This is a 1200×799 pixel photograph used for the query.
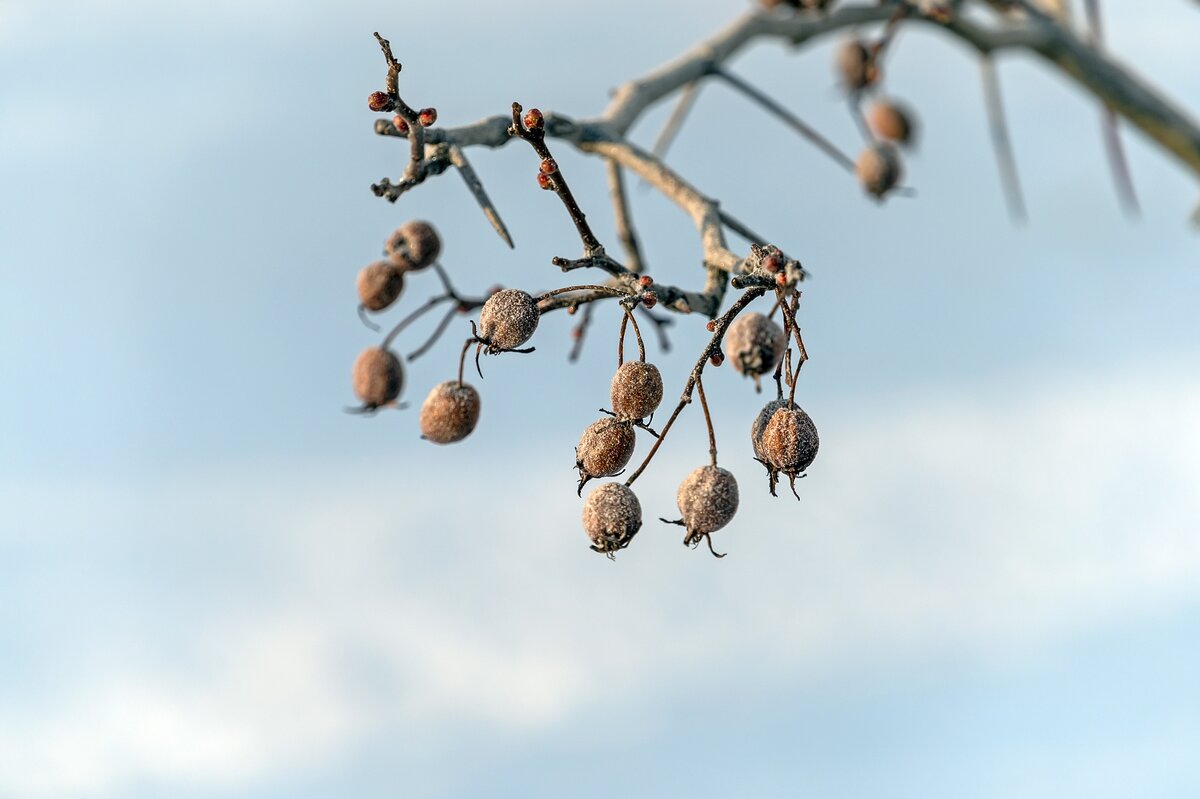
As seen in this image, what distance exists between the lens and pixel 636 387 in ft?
8.32

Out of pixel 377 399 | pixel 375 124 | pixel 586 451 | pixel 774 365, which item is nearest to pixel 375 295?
pixel 377 399

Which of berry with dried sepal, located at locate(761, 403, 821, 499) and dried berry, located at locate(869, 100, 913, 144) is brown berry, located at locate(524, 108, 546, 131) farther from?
dried berry, located at locate(869, 100, 913, 144)

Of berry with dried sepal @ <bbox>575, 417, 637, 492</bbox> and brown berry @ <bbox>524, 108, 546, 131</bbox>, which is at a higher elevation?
brown berry @ <bbox>524, 108, 546, 131</bbox>

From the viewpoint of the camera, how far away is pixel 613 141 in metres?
3.27

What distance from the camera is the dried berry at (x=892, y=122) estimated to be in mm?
4734

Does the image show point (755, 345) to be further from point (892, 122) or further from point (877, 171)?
point (892, 122)

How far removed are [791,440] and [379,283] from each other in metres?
1.23

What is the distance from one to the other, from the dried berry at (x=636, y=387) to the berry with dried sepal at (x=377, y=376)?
1.00 metres

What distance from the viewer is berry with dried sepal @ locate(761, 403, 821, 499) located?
252 centimetres

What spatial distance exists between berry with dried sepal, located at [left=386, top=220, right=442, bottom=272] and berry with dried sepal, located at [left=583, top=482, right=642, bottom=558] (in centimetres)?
85

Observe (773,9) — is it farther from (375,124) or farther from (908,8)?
(375,124)

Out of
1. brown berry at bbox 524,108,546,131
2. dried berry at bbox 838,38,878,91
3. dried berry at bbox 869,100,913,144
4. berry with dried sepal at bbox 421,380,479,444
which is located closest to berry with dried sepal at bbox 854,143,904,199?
dried berry at bbox 838,38,878,91

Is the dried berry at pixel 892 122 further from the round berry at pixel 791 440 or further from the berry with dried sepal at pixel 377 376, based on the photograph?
the round berry at pixel 791 440

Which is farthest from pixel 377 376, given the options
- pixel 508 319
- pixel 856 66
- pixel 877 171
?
pixel 856 66
